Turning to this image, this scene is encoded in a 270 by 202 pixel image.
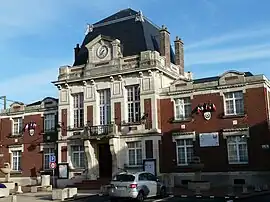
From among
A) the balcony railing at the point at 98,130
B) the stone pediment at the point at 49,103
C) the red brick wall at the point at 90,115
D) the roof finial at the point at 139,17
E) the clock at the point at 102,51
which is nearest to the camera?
the balcony railing at the point at 98,130

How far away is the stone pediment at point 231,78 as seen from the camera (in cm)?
2866

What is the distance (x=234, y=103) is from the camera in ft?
94.7

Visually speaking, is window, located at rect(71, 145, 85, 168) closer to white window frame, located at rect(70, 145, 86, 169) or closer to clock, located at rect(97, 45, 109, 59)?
white window frame, located at rect(70, 145, 86, 169)

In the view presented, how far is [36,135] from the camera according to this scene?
3659 cm

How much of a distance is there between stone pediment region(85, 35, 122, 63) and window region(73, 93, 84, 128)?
314 centimetres

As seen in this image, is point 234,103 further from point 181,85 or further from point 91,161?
point 91,161

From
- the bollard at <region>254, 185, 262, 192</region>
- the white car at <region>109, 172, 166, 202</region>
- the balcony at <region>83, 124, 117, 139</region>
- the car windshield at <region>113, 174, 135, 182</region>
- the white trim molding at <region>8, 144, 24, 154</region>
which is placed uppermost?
the balcony at <region>83, 124, 117, 139</region>

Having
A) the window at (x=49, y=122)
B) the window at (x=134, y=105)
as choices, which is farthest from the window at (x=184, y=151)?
the window at (x=49, y=122)

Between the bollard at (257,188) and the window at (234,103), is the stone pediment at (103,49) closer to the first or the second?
the window at (234,103)

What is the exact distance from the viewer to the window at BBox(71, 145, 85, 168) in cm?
3303

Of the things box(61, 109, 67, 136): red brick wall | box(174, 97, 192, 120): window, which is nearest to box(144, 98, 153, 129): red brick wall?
box(174, 97, 192, 120): window

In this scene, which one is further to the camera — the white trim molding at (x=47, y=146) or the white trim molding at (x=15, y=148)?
the white trim molding at (x=15, y=148)

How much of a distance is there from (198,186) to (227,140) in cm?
440

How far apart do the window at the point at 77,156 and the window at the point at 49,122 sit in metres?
3.73
